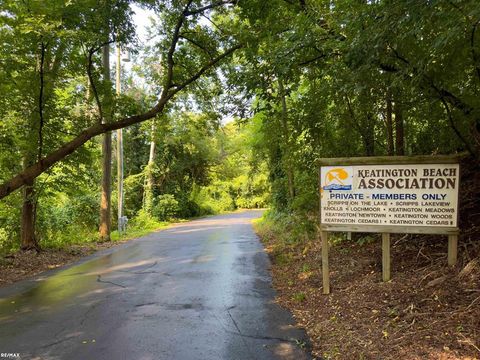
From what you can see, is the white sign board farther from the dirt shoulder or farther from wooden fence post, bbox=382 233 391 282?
the dirt shoulder

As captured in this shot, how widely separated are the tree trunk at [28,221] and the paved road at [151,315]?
3.16 meters

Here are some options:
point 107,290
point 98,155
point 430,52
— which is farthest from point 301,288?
point 98,155

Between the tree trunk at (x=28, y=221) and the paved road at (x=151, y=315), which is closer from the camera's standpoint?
the paved road at (x=151, y=315)

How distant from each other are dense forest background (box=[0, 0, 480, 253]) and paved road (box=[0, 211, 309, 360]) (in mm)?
2908

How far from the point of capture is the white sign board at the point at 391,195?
559cm

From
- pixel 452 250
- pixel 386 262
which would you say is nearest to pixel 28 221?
pixel 386 262

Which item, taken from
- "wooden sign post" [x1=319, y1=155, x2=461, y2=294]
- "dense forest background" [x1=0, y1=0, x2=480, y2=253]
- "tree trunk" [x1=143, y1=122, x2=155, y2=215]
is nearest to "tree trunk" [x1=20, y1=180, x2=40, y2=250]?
"dense forest background" [x1=0, y1=0, x2=480, y2=253]

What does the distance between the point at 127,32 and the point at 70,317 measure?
789cm

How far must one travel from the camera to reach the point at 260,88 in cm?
717

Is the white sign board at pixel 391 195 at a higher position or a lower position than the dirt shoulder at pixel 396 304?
higher

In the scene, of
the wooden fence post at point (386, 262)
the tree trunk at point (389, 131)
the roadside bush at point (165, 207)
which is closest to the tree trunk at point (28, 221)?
the tree trunk at point (389, 131)

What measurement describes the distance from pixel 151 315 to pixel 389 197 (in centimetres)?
388

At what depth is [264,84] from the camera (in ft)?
23.2

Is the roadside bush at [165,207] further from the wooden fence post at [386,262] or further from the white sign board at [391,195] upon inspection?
the wooden fence post at [386,262]
